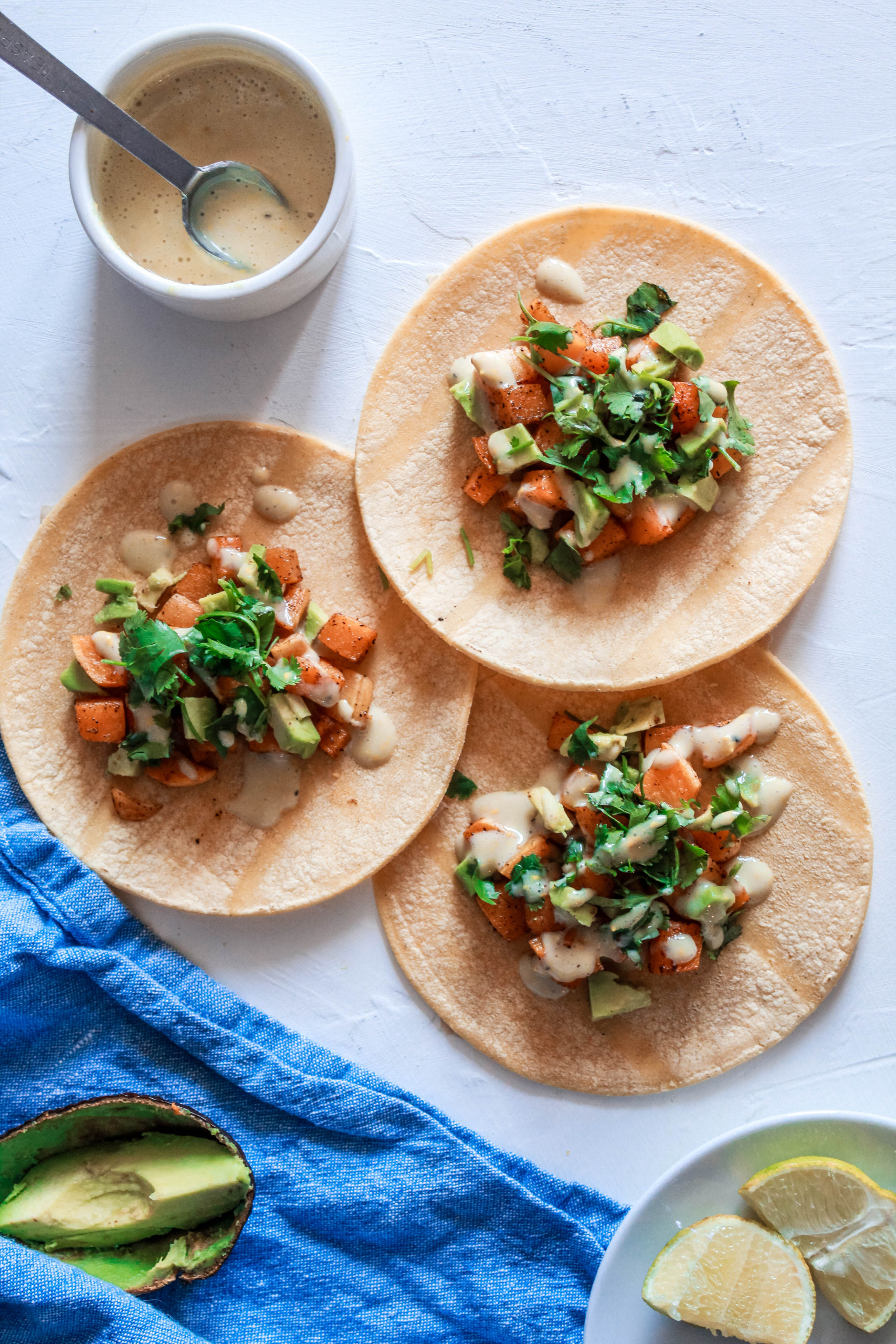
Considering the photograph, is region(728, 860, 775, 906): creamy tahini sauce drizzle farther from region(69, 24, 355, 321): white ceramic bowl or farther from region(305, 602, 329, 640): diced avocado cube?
region(69, 24, 355, 321): white ceramic bowl

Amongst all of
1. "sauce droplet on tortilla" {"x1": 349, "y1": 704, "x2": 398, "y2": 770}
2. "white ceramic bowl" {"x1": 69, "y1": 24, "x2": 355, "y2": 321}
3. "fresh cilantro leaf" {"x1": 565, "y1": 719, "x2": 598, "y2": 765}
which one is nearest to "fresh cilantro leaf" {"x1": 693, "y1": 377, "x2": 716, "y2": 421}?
"fresh cilantro leaf" {"x1": 565, "y1": 719, "x2": 598, "y2": 765}

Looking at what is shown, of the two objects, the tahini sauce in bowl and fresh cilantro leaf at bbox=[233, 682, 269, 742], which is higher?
the tahini sauce in bowl

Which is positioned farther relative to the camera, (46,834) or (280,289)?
(46,834)

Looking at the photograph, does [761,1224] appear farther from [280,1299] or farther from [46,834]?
[46,834]

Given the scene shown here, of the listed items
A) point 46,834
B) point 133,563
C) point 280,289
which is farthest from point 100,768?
point 280,289

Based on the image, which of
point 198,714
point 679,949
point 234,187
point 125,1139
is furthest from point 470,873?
point 234,187

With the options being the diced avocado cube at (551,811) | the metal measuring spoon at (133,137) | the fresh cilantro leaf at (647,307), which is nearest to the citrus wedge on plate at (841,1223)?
the diced avocado cube at (551,811)
